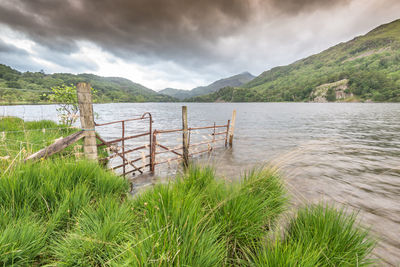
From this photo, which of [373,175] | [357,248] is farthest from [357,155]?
[357,248]

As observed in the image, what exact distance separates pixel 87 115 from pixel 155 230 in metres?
4.47

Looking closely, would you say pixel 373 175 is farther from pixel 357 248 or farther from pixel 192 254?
pixel 192 254

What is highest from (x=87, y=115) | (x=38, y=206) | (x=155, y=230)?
(x=87, y=115)

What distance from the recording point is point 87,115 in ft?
15.5

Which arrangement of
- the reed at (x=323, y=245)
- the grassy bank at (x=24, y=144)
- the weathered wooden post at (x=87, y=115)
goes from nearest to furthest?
the reed at (x=323, y=245)
the grassy bank at (x=24, y=144)
the weathered wooden post at (x=87, y=115)

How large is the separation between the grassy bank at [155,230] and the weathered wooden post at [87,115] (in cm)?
164

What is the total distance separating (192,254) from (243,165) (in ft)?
30.6

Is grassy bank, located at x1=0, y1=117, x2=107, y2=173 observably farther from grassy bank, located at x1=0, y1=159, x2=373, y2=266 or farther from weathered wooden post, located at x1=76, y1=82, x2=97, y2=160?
grassy bank, located at x1=0, y1=159, x2=373, y2=266

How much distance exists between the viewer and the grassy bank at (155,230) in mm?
1546

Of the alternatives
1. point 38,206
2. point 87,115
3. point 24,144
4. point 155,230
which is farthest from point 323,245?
point 24,144

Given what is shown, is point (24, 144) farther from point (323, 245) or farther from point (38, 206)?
point (323, 245)

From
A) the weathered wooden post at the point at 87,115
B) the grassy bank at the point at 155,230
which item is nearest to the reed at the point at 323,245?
the grassy bank at the point at 155,230

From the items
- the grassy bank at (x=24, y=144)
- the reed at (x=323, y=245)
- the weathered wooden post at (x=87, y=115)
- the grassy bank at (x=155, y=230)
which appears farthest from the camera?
the weathered wooden post at (x=87, y=115)

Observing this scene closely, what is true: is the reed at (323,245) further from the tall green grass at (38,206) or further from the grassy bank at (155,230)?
the tall green grass at (38,206)
